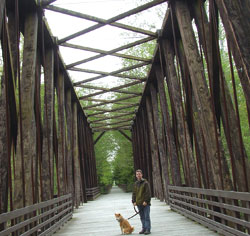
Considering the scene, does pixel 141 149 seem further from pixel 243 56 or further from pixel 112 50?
pixel 243 56

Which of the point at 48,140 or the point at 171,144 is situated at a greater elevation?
the point at 48,140

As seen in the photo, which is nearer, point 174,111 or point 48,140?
point 48,140

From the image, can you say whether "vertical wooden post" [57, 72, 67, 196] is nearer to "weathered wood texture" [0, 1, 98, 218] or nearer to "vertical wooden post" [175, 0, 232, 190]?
"weathered wood texture" [0, 1, 98, 218]

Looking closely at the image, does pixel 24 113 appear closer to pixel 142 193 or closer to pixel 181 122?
pixel 142 193

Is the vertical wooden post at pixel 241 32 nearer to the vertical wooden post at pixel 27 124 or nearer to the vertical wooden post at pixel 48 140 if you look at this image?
the vertical wooden post at pixel 27 124

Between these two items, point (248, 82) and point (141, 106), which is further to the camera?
point (141, 106)

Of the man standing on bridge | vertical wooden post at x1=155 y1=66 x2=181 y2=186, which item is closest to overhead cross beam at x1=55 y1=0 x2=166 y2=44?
vertical wooden post at x1=155 y1=66 x2=181 y2=186

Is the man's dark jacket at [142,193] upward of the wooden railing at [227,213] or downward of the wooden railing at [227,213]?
upward

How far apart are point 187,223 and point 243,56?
422 centimetres

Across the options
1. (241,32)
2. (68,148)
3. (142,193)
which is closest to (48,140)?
(142,193)

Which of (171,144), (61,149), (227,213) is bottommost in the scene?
(227,213)

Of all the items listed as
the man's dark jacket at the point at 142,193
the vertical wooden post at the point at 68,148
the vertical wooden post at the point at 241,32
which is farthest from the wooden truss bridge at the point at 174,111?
the vertical wooden post at the point at 68,148

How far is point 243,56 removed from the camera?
129 inches

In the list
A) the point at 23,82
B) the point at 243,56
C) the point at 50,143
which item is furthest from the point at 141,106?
the point at 243,56
